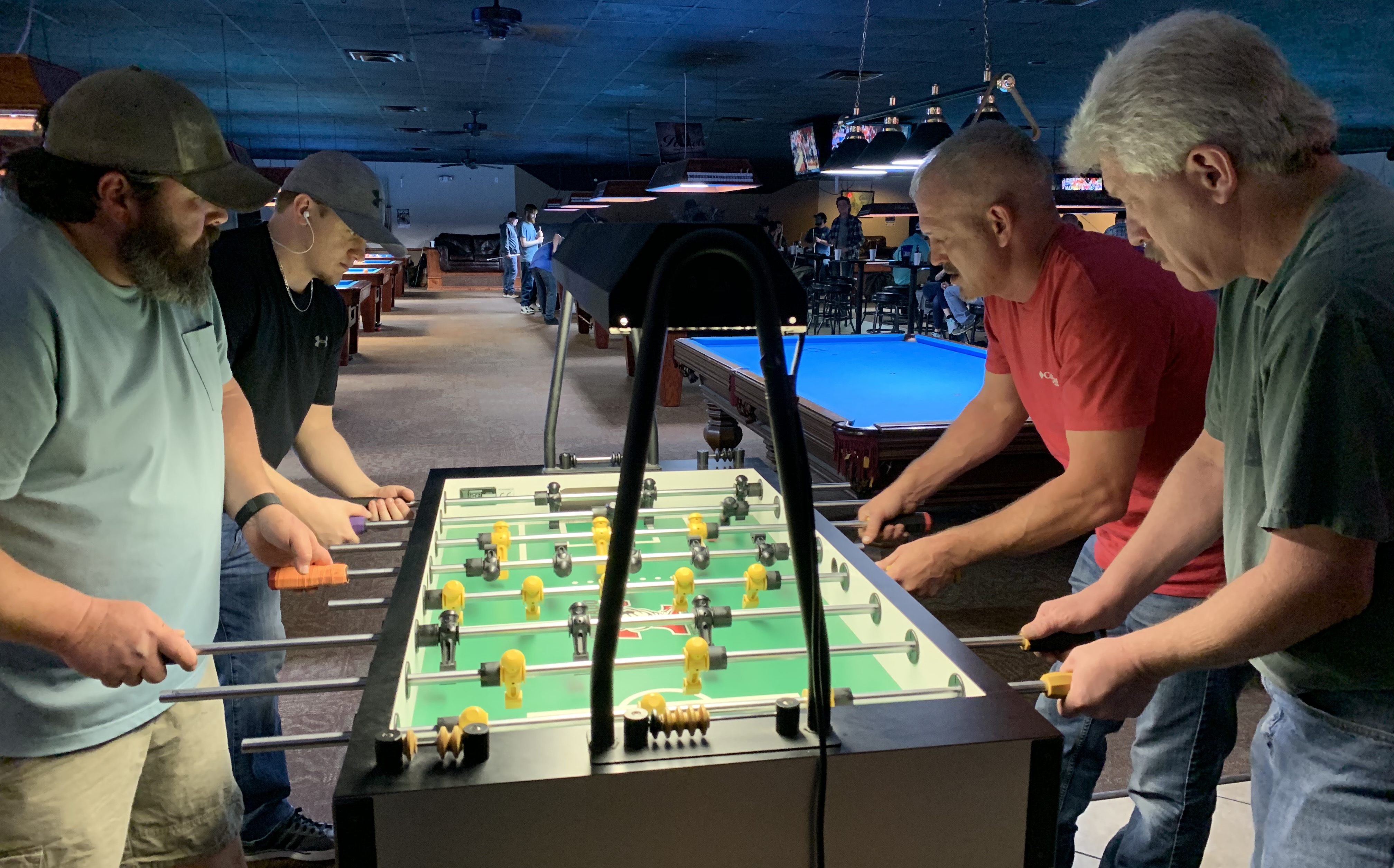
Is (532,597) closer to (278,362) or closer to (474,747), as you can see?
(474,747)

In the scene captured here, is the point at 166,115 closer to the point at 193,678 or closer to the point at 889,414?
the point at 193,678

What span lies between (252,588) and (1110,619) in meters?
1.80

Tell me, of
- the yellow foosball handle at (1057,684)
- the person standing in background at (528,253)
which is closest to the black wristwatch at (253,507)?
the yellow foosball handle at (1057,684)

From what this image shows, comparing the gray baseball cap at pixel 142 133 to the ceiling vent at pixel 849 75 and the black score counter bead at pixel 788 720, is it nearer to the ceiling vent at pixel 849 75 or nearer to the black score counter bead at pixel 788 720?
the black score counter bead at pixel 788 720

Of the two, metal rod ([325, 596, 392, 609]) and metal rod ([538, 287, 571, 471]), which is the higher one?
metal rod ([538, 287, 571, 471])

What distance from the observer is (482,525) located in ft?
7.03

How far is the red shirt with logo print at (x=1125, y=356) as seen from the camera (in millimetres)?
1776

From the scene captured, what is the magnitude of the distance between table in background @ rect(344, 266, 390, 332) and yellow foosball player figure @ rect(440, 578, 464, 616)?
949 cm

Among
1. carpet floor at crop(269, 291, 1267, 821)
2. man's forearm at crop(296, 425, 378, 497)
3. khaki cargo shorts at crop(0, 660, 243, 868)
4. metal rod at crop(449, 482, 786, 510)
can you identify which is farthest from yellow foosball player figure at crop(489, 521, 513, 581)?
carpet floor at crop(269, 291, 1267, 821)

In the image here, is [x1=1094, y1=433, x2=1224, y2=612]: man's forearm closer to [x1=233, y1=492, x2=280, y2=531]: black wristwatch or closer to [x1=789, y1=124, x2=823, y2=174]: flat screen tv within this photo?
[x1=233, y1=492, x2=280, y2=531]: black wristwatch

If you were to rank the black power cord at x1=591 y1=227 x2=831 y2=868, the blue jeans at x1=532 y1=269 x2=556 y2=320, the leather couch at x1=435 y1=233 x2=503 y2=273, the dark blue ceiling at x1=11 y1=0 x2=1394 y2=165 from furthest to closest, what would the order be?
1. the leather couch at x1=435 y1=233 x2=503 y2=273
2. the blue jeans at x1=532 y1=269 x2=556 y2=320
3. the dark blue ceiling at x1=11 y1=0 x2=1394 y2=165
4. the black power cord at x1=591 y1=227 x2=831 y2=868

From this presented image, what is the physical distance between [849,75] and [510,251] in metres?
9.88

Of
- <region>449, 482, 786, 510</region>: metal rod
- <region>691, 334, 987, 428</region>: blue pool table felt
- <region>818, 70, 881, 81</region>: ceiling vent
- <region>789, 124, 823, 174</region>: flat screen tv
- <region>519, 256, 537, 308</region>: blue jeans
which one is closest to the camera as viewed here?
<region>449, 482, 786, 510</region>: metal rod

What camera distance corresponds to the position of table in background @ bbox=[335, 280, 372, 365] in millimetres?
8594
